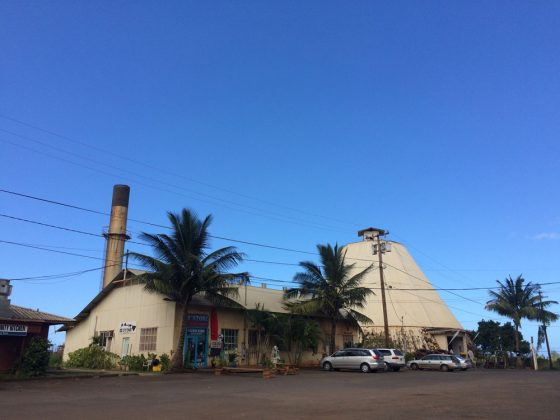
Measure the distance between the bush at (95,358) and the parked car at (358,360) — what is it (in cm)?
1373

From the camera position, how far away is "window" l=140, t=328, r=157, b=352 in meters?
29.0

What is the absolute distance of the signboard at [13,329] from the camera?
22.7 meters

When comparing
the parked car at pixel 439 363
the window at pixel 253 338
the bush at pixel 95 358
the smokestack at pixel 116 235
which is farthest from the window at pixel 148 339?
the parked car at pixel 439 363

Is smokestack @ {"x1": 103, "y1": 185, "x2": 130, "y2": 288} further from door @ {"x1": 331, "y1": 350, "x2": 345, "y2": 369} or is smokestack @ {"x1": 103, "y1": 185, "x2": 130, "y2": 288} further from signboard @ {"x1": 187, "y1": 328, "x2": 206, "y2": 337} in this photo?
door @ {"x1": 331, "y1": 350, "x2": 345, "y2": 369}

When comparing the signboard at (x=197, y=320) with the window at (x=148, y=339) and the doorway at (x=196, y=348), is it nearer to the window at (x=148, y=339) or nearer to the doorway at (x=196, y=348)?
the doorway at (x=196, y=348)

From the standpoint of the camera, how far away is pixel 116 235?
4319 cm

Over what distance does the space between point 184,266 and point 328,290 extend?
12414mm

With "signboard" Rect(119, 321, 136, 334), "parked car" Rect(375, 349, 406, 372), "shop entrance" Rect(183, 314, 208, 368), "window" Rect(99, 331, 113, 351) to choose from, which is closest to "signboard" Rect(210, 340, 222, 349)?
"shop entrance" Rect(183, 314, 208, 368)

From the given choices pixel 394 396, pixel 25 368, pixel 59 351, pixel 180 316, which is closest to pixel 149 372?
pixel 180 316

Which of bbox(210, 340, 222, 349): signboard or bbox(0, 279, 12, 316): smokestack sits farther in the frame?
bbox(210, 340, 222, 349): signboard

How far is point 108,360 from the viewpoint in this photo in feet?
98.5

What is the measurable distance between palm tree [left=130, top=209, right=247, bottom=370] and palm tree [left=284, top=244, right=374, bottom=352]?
8.85 metres

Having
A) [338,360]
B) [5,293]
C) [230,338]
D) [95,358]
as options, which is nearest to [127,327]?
[95,358]

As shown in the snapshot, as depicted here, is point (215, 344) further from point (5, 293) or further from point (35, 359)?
point (5, 293)
